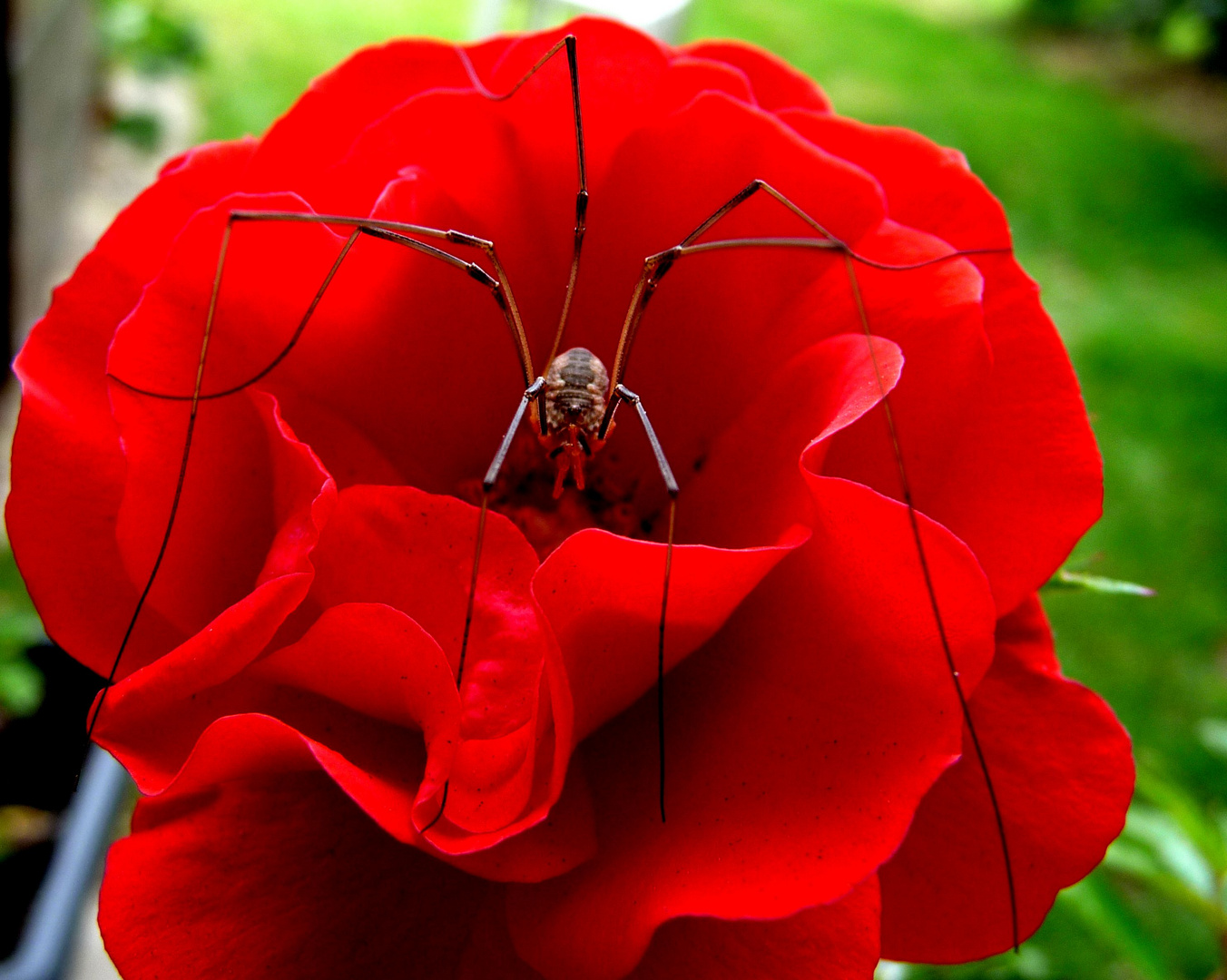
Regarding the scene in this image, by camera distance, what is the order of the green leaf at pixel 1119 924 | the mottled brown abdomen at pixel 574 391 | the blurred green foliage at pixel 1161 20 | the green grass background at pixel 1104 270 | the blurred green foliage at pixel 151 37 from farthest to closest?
the blurred green foliage at pixel 1161 20 < the blurred green foliage at pixel 151 37 < the green grass background at pixel 1104 270 < the green leaf at pixel 1119 924 < the mottled brown abdomen at pixel 574 391

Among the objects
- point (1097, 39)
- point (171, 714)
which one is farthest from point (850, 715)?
point (1097, 39)

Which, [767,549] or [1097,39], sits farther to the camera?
[1097,39]

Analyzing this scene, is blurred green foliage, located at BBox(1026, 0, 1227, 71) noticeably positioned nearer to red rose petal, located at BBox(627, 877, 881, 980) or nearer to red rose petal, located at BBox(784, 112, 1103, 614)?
red rose petal, located at BBox(784, 112, 1103, 614)

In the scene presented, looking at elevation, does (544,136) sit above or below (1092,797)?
above

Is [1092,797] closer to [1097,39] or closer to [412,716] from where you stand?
[412,716]

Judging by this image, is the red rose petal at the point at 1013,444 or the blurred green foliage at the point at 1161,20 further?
the blurred green foliage at the point at 1161,20

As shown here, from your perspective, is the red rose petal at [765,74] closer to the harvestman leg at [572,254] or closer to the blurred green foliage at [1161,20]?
the harvestman leg at [572,254]

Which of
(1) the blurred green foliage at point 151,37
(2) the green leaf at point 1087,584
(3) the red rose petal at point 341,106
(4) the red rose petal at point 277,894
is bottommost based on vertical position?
(1) the blurred green foliage at point 151,37

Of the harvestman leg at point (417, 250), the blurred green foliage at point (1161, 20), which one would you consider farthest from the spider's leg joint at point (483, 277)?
the blurred green foliage at point (1161, 20)

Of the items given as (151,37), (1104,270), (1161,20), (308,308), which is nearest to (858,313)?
(308,308)
